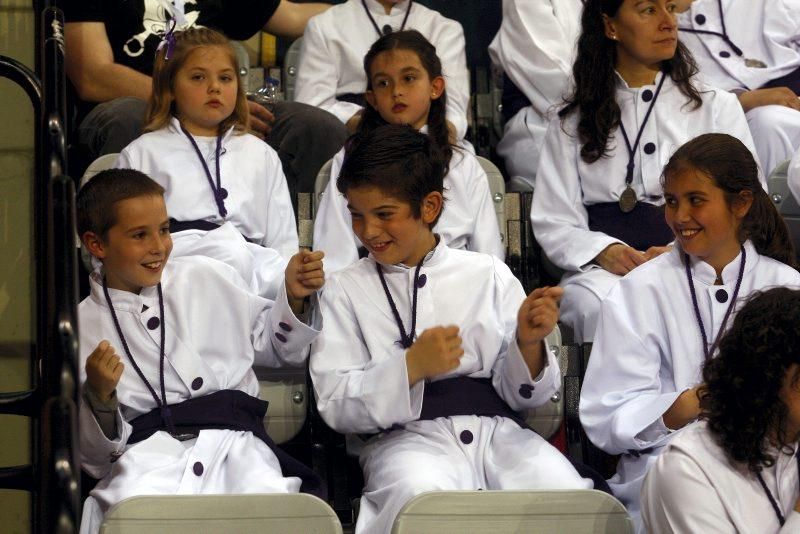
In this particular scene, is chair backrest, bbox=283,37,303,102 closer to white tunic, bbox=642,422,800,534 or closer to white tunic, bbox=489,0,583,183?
white tunic, bbox=489,0,583,183

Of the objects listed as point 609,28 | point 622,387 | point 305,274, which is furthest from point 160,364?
point 609,28

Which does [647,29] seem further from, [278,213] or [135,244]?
[135,244]

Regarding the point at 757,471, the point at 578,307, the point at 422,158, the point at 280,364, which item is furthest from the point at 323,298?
the point at 757,471

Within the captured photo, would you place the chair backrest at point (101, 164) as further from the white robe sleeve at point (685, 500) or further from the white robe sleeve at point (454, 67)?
the white robe sleeve at point (685, 500)

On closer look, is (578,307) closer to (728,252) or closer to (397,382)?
(728,252)

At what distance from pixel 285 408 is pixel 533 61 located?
229 cm

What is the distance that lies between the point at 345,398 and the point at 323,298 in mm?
355

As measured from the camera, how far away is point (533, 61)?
5.44 metres

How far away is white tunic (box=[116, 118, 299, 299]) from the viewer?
166 inches

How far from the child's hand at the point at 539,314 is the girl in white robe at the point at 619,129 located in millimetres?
1074

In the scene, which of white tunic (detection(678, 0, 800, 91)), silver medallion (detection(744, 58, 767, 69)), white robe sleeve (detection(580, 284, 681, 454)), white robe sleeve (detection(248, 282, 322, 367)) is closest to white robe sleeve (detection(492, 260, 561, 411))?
white robe sleeve (detection(580, 284, 681, 454))

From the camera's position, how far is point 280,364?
3.70 m

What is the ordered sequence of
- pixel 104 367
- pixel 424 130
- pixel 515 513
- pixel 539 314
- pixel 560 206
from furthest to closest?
pixel 424 130
pixel 560 206
pixel 539 314
pixel 104 367
pixel 515 513

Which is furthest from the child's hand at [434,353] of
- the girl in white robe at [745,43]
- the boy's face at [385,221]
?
the girl in white robe at [745,43]
